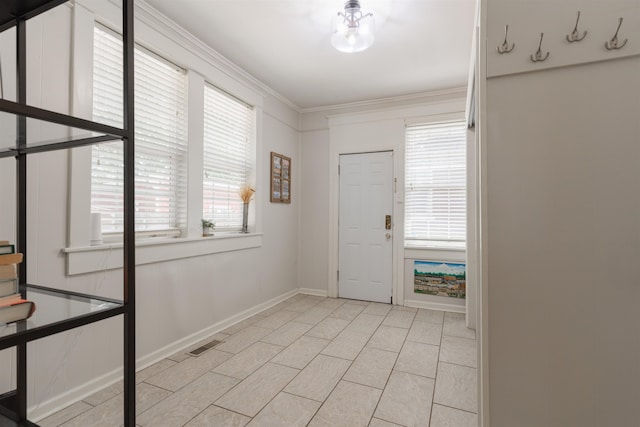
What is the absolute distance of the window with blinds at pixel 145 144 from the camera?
2127 mm

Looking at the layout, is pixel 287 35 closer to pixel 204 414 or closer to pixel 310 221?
pixel 310 221

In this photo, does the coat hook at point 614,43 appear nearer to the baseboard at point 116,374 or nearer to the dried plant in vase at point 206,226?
the dried plant in vase at point 206,226

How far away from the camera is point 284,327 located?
3.21 m

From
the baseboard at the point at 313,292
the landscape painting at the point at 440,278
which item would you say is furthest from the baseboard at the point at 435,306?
the baseboard at the point at 313,292

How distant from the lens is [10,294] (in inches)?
38.8

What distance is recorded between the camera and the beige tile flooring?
1.78 m

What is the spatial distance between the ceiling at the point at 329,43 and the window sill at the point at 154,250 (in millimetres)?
1801

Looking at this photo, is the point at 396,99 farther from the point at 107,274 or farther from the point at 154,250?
the point at 107,274

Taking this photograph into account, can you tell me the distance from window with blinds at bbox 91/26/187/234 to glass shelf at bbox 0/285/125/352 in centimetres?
107

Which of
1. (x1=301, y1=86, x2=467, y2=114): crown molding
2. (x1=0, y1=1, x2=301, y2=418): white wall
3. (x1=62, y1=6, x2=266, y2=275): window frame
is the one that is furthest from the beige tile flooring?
(x1=301, y1=86, x2=467, y2=114): crown molding

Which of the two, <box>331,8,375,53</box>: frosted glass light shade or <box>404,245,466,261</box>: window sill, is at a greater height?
<box>331,8,375,53</box>: frosted glass light shade

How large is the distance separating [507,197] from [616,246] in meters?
0.38

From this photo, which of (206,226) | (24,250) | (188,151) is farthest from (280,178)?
(24,250)

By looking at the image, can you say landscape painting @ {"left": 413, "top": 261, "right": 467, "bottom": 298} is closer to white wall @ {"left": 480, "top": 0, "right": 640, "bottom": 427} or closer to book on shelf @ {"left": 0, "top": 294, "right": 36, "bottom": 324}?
white wall @ {"left": 480, "top": 0, "right": 640, "bottom": 427}
